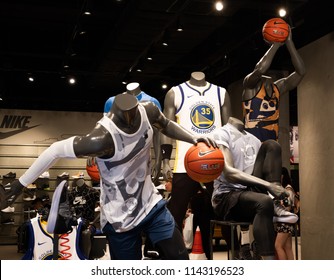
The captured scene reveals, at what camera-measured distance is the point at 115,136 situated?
280cm

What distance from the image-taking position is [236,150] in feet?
13.0

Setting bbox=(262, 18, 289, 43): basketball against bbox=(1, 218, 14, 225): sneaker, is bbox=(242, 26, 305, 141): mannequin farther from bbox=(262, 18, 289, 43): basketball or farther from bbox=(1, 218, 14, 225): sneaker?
bbox=(1, 218, 14, 225): sneaker

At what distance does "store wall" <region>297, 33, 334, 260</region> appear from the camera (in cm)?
771

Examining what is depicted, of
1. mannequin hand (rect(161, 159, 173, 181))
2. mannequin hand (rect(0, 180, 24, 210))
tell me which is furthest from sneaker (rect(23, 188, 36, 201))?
mannequin hand (rect(0, 180, 24, 210))

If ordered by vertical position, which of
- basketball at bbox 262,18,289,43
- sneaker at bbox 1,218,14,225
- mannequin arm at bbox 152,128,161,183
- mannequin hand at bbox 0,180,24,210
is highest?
basketball at bbox 262,18,289,43

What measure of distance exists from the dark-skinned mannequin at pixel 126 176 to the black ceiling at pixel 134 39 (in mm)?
4703

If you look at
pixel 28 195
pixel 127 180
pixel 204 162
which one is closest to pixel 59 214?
pixel 127 180

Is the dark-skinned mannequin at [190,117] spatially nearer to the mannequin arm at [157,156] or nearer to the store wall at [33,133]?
the mannequin arm at [157,156]

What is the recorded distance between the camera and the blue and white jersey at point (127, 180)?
2.83 meters

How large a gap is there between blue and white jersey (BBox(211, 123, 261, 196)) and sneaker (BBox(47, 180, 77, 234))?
113cm

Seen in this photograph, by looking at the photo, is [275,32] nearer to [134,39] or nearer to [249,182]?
[249,182]

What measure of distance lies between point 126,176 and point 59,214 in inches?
28.6
